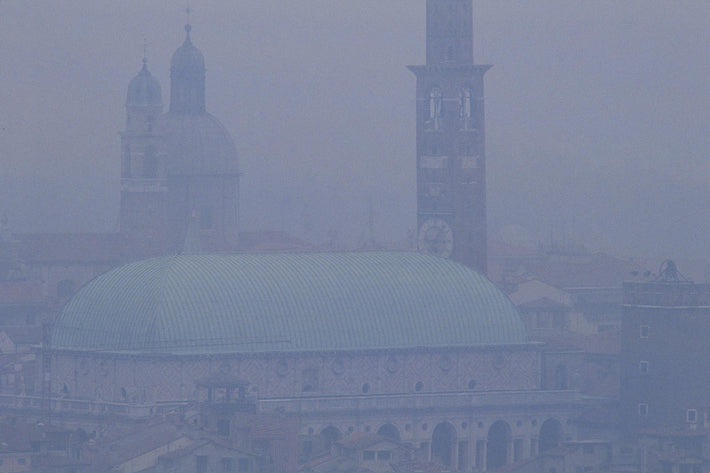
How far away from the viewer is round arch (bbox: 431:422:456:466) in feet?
291

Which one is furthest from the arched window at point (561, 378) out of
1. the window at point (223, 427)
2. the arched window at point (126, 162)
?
the arched window at point (126, 162)

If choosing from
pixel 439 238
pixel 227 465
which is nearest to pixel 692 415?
pixel 439 238

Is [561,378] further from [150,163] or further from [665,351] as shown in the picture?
[150,163]

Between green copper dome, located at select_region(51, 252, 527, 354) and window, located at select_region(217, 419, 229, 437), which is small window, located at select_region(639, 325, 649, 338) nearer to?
green copper dome, located at select_region(51, 252, 527, 354)

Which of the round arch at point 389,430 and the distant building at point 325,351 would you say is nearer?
the distant building at point 325,351

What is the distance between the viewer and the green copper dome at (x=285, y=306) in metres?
85.8

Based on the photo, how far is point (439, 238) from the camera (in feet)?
321

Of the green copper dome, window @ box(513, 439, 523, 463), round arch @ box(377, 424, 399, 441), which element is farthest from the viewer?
window @ box(513, 439, 523, 463)

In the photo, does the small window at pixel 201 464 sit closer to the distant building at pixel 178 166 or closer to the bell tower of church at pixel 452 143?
the bell tower of church at pixel 452 143

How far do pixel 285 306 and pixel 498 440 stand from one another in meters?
7.48

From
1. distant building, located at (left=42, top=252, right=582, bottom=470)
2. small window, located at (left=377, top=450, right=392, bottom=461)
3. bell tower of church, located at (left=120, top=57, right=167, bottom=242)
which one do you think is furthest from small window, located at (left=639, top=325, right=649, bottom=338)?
bell tower of church, located at (left=120, top=57, right=167, bottom=242)

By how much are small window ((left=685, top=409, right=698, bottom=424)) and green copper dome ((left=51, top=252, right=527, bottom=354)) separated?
23.7 feet

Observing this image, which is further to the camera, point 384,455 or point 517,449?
point 517,449

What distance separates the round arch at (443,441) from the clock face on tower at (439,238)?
9.98 metres
